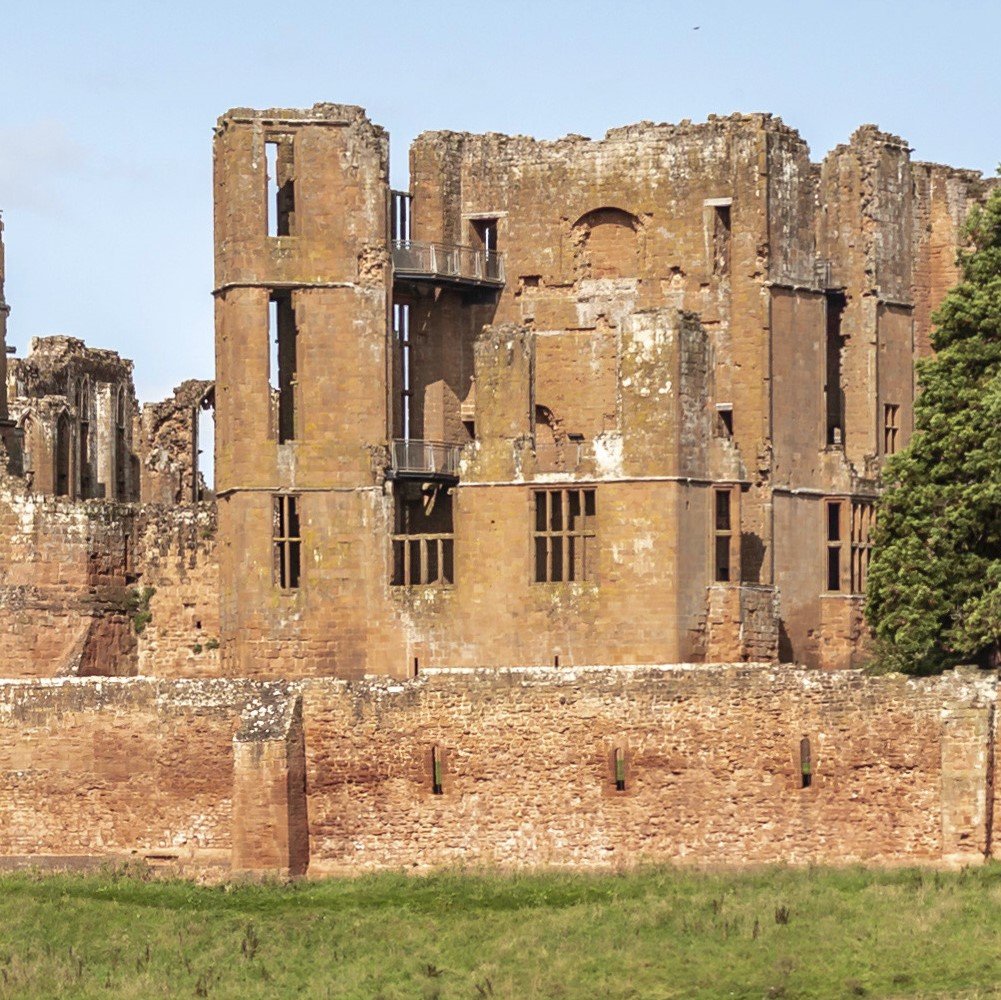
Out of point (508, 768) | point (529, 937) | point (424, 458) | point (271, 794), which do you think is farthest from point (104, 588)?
point (529, 937)

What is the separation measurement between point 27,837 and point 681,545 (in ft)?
42.3

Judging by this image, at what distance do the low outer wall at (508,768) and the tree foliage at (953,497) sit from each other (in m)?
3.34

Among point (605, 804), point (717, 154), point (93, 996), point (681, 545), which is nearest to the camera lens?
point (93, 996)

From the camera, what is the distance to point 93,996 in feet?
141

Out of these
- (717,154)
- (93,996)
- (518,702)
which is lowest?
(93,996)

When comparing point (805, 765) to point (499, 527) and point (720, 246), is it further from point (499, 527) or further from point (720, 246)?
point (720, 246)

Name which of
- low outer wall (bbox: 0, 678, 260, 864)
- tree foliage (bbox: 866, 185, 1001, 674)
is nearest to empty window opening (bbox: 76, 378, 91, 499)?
low outer wall (bbox: 0, 678, 260, 864)

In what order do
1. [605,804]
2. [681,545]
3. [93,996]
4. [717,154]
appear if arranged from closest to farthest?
[93,996], [605,804], [681,545], [717,154]

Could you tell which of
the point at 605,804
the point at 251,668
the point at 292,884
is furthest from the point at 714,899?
the point at 251,668

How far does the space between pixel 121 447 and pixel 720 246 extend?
2226cm

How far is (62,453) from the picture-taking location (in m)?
74.9

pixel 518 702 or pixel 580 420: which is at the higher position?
pixel 580 420

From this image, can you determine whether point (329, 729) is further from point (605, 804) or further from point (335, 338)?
point (335, 338)

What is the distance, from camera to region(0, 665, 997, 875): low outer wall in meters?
47.5
